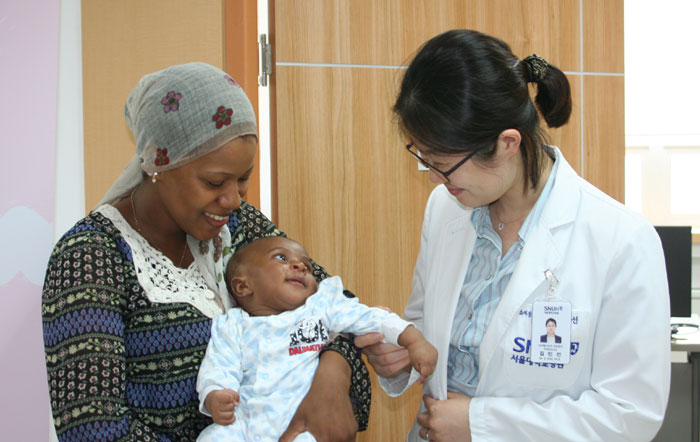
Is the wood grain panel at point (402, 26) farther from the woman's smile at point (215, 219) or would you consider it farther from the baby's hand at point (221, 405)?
the baby's hand at point (221, 405)

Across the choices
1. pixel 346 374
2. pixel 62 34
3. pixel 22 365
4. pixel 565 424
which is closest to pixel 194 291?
pixel 346 374

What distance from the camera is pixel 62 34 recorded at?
8.39 feet

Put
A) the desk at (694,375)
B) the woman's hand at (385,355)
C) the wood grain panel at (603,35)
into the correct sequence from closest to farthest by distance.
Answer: the woman's hand at (385,355)
the wood grain panel at (603,35)
the desk at (694,375)

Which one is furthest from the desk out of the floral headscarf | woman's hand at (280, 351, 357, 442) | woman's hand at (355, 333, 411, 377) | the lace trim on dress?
the floral headscarf

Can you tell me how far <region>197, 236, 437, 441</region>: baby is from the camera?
1451mm

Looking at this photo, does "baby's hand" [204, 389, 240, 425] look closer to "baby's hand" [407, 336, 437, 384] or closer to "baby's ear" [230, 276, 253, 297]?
"baby's ear" [230, 276, 253, 297]

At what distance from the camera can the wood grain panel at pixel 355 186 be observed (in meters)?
2.86

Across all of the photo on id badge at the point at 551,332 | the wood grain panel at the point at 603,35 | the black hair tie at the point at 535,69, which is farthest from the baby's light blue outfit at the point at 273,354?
the wood grain panel at the point at 603,35

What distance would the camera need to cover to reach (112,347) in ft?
4.27

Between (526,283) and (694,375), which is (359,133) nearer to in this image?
(526,283)

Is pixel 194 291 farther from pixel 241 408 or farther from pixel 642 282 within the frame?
pixel 642 282

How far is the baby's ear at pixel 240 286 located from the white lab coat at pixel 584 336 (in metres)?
0.56

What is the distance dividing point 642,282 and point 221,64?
2034 millimetres

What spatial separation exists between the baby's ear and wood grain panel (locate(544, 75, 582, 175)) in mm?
2101
